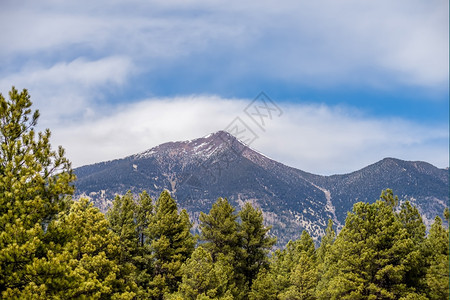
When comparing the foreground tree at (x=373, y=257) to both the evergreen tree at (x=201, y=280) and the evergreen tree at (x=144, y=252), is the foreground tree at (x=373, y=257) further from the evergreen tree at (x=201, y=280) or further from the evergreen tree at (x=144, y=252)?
the evergreen tree at (x=144, y=252)

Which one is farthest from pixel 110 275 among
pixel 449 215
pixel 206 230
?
pixel 449 215

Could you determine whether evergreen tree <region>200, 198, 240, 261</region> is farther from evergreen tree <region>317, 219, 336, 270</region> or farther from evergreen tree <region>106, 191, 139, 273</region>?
evergreen tree <region>317, 219, 336, 270</region>

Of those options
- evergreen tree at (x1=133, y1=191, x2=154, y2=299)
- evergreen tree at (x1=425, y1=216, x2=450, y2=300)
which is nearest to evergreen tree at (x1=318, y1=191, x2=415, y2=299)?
evergreen tree at (x1=425, y1=216, x2=450, y2=300)

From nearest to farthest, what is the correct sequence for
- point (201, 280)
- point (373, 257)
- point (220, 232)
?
point (373, 257) → point (201, 280) → point (220, 232)

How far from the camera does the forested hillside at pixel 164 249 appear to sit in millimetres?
12711

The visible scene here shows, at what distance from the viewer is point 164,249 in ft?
111

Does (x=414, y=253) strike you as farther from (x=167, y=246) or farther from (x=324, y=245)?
(x=324, y=245)

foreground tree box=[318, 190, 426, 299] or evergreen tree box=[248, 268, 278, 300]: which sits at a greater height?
foreground tree box=[318, 190, 426, 299]

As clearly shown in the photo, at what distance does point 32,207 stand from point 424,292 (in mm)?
26413

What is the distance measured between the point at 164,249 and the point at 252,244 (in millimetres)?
9418

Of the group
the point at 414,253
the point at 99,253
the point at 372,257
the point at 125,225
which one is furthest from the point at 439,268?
the point at 125,225

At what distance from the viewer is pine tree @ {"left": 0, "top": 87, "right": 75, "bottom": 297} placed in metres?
12.1

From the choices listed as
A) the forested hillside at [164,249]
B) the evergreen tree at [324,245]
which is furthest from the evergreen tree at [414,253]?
the evergreen tree at [324,245]

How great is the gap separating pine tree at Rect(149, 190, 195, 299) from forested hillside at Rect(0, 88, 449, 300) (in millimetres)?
99
